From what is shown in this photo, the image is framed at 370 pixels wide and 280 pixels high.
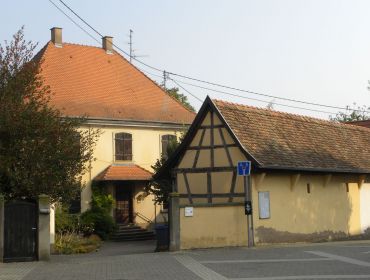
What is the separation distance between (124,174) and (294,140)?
1228 centimetres

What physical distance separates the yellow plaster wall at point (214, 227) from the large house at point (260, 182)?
0.03 m

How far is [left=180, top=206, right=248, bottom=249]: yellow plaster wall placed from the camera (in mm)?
19469

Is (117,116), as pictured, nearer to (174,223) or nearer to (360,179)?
(360,179)

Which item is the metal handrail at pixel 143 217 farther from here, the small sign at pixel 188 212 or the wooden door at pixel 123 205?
the small sign at pixel 188 212

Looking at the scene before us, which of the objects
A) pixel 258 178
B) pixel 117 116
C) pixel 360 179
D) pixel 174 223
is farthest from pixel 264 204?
pixel 117 116

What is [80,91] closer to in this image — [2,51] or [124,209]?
[124,209]

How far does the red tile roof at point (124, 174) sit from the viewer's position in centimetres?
3256

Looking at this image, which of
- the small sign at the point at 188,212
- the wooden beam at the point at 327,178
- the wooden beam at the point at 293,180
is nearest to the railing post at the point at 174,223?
the small sign at the point at 188,212

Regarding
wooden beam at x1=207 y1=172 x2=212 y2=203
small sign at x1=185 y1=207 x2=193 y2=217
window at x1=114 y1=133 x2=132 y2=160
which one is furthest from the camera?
window at x1=114 y1=133 x2=132 y2=160

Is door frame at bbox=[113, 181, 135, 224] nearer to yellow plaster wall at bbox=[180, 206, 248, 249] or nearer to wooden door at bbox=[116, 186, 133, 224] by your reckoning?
wooden door at bbox=[116, 186, 133, 224]

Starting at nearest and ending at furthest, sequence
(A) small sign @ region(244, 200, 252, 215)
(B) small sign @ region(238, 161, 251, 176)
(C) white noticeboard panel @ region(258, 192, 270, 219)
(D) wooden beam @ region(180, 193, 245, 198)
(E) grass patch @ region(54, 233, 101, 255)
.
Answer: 1. (B) small sign @ region(238, 161, 251, 176)
2. (A) small sign @ region(244, 200, 252, 215)
3. (C) white noticeboard panel @ region(258, 192, 270, 219)
4. (D) wooden beam @ region(180, 193, 245, 198)
5. (E) grass patch @ region(54, 233, 101, 255)

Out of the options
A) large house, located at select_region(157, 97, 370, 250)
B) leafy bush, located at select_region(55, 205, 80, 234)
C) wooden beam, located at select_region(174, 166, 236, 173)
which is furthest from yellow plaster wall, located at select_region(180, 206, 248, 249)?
leafy bush, located at select_region(55, 205, 80, 234)

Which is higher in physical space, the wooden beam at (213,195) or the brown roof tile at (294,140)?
the brown roof tile at (294,140)

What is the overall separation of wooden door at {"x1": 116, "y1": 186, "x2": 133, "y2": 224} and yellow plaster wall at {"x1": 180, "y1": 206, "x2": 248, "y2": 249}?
1509 centimetres
